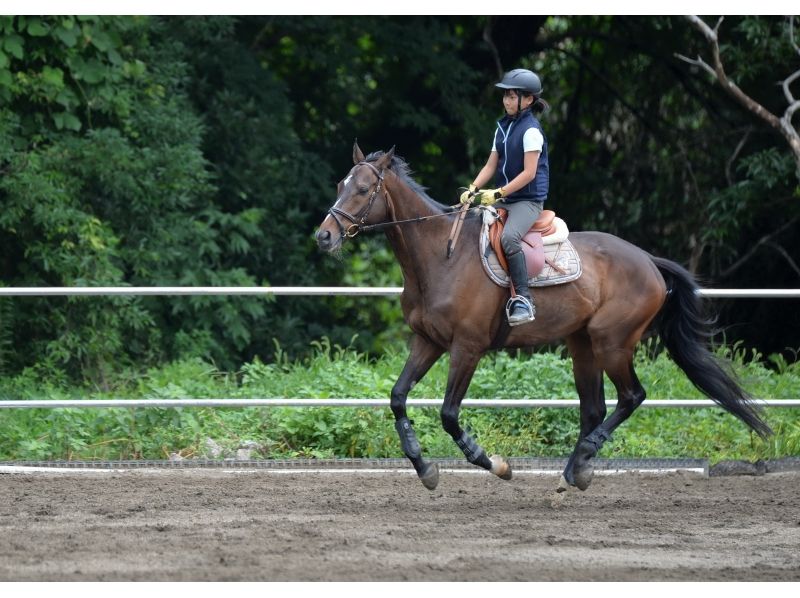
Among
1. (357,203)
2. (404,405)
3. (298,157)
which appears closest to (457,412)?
(404,405)

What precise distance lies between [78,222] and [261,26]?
205 inches

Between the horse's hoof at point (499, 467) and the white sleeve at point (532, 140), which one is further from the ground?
the white sleeve at point (532, 140)

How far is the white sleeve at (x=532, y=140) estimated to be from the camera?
24.7 ft

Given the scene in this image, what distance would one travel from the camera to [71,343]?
38.9 feet

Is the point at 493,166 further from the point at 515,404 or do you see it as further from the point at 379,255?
the point at 379,255

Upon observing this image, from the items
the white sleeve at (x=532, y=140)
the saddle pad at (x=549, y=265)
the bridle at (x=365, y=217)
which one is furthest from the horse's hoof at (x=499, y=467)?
the white sleeve at (x=532, y=140)

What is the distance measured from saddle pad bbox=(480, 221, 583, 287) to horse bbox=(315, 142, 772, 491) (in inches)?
2.2

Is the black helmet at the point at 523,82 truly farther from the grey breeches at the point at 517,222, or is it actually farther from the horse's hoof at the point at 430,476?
the horse's hoof at the point at 430,476

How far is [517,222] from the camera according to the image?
7.63 metres

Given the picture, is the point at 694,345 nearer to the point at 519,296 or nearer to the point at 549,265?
the point at 549,265

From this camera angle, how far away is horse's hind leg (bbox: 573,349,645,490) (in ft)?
25.5

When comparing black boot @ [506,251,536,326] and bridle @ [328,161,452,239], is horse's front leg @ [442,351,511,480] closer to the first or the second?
black boot @ [506,251,536,326]

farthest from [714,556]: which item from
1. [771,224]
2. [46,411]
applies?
[771,224]

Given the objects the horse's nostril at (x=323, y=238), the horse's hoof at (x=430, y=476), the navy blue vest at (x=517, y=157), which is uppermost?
the navy blue vest at (x=517, y=157)
